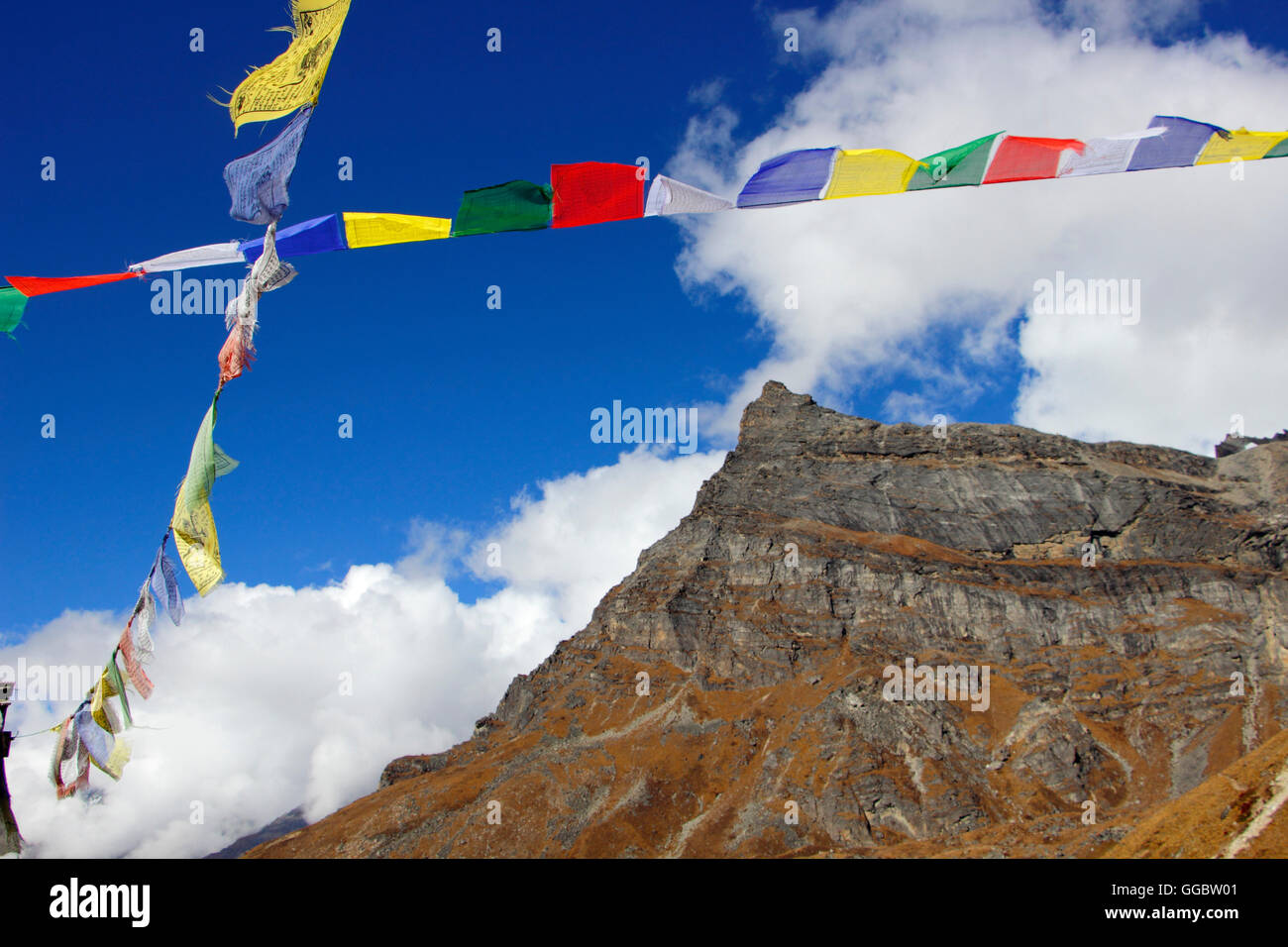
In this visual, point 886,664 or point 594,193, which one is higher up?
point 594,193

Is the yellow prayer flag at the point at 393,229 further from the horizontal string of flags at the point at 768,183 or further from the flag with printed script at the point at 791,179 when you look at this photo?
the flag with printed script at the point at 791,179

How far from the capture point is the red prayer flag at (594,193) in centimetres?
1074

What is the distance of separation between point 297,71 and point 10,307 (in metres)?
6.10

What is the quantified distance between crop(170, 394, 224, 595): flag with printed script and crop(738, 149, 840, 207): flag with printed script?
6.87 metres

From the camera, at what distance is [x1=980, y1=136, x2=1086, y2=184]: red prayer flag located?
11.1 m

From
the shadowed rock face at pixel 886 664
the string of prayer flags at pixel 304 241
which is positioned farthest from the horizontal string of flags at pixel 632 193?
the shadowed rock face at pixel 886 664

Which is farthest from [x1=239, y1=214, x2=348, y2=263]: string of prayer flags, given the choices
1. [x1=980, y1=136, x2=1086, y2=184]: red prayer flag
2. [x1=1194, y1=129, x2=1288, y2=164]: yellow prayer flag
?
[x1=1194, y1=129, x2=1288, y2=164]: yellow prayer flag

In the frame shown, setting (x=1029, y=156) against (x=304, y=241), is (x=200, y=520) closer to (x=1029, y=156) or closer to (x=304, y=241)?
(x=304, y=241)

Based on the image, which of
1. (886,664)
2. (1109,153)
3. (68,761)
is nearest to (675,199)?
(1109,153)

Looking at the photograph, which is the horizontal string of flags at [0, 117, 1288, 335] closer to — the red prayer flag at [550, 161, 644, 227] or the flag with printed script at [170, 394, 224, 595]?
the red prayer flag at [550, 161, 644, 227]

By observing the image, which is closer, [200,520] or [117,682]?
[200,520]

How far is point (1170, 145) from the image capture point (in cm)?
1109
